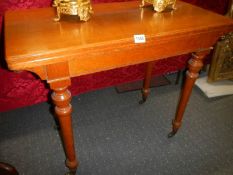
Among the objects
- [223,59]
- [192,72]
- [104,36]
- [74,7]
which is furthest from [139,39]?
[223,59]

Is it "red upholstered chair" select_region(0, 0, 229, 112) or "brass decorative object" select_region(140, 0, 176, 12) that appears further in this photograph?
"red upholstered chair" select_region(0, 0, 229, 112)

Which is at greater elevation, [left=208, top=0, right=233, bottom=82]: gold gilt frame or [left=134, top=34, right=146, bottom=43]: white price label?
[left=134, top=34, right=146, bottom=43]: white price label

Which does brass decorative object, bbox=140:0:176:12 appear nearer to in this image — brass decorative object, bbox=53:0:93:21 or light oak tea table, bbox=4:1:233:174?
light oak tea table, bbox=4:1:233:174

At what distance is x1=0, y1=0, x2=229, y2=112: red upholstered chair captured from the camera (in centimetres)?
132

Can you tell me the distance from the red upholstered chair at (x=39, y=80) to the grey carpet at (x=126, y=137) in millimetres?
116

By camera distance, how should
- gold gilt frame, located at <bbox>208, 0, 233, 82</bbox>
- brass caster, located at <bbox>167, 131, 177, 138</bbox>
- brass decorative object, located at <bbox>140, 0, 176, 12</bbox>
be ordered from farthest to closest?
gold gilt frame, located at <bbox>208, 0, 233, 82</bbox> < brass caster, located at <bbox>167, 131, 177, 138</bbox> < brass decorative object, located at <bbox>140, 0, 176, 12</bbox>

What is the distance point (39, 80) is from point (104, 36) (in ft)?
2.87

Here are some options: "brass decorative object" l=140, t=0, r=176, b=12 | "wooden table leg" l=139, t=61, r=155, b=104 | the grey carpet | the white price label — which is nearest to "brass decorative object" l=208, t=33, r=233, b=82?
the grey carpet

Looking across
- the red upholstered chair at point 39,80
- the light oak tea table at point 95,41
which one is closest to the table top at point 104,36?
the light oak tea table at point 95,41

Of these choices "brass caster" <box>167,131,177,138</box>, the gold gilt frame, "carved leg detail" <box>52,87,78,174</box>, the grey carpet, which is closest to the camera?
"carved leg detail" <box>52,87,78,174</box>

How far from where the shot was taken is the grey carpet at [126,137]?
1272 mm

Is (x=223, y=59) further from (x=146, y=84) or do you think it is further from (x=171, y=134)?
(x=171, y=134)

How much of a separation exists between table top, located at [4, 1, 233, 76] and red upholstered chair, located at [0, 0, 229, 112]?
219 mm

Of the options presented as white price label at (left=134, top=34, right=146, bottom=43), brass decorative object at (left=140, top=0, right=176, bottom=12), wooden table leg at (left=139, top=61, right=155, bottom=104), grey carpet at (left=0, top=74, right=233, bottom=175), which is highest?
brass decorative object at (left=140, top=0, right=176, bottom=12)
